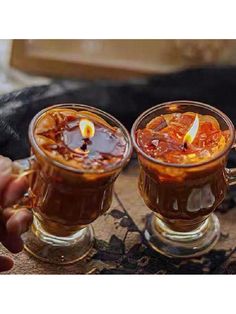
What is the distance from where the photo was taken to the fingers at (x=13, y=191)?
0.72 meters

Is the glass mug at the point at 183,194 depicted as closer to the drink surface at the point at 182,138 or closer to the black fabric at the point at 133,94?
the drink surface at the point at 182,138

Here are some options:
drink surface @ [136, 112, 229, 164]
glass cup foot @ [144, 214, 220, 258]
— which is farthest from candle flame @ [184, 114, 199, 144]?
glass cup foot @ [144, 214, 220, 258]

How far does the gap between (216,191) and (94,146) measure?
132 mm

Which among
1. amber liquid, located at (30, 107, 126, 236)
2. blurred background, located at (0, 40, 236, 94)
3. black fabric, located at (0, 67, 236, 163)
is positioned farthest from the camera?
blurred background, located at (0, 40, 236, 94)

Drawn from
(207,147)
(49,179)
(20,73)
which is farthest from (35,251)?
(20,73)

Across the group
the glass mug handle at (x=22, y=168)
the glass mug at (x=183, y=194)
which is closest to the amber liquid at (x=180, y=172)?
the glass mug at (x=183, y=194)

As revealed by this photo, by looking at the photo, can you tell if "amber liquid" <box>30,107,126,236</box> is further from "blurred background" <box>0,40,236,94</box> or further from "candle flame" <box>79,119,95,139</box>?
"blurred background" <box>0,40,236,94</box>

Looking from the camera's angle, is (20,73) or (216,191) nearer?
(216,191)

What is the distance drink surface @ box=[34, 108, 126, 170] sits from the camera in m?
0.72

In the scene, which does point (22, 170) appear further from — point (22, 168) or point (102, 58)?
point (102, 58)

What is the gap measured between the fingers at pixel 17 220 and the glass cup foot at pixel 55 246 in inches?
1.9

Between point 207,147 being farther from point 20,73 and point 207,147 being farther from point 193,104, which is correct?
point 20,73

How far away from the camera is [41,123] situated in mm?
747

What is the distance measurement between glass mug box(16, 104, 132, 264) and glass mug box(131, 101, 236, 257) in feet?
0.13
